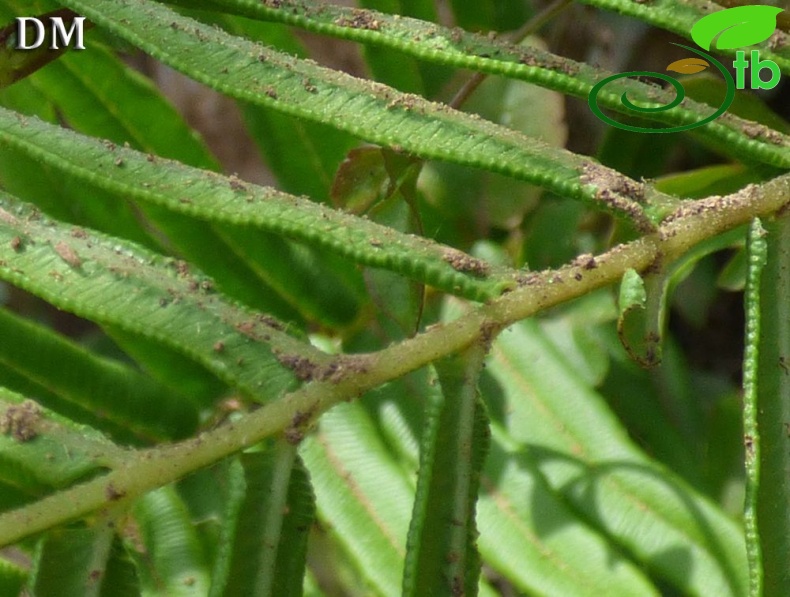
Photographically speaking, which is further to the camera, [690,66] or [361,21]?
[690,66]

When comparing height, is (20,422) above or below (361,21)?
below

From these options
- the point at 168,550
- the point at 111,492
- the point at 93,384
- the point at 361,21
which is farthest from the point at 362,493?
Answer: the point at 361,21

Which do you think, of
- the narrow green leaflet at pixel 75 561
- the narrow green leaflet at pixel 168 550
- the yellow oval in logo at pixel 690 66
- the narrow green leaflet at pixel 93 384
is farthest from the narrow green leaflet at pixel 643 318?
the narrow green leaflet at pixel 93 384

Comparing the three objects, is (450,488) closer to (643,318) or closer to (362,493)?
(643,318)

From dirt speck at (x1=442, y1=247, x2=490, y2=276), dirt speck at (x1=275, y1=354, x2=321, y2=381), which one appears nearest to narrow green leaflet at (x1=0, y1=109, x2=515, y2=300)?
dirt speck at (x1=442, y1=247, x2=490, y2=276)

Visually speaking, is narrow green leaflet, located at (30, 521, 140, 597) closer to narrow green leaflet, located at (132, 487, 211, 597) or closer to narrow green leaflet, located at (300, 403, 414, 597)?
narrow green leaflet, located at (132, 487, 211, 597)

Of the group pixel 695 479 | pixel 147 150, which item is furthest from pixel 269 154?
pixel 695 479

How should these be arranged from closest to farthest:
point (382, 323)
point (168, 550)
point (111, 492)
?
point (111, 492) < point (168, 550) < point (382, 323)

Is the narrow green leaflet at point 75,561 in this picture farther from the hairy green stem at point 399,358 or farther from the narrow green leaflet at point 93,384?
the narrow green leaflet at point 93,384
